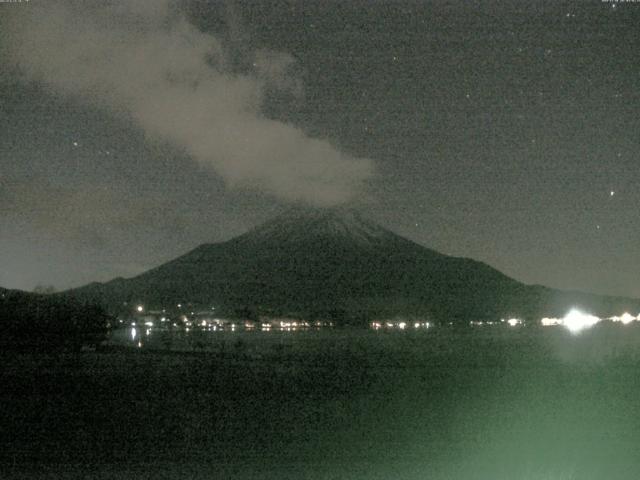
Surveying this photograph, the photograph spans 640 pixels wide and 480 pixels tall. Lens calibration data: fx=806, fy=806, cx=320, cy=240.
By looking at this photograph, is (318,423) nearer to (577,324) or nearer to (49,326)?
(49,326)

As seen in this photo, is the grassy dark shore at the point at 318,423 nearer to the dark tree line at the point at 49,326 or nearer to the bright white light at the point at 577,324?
the dark tree line at the point at 49,326

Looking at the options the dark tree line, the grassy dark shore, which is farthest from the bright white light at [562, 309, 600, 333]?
the grassy dark shore

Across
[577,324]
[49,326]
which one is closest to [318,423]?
[49,326]

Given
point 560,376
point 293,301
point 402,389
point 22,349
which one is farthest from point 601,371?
point 293,301

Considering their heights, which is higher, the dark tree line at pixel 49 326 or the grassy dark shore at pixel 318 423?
the dark tree line at pixel 49 326

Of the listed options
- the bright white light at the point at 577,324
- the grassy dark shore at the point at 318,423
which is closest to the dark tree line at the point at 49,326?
the grassy dark shore at the point at 318,423
